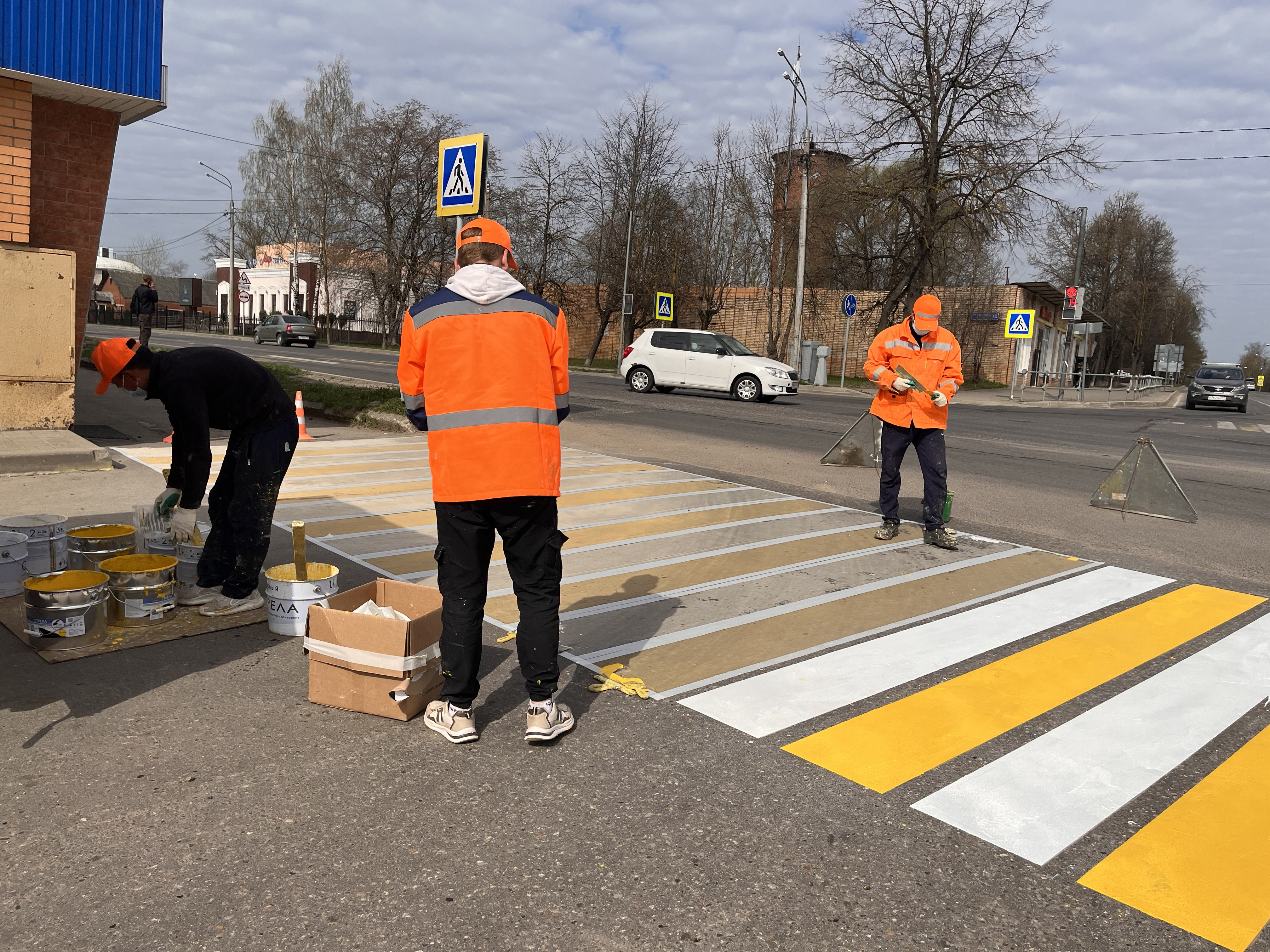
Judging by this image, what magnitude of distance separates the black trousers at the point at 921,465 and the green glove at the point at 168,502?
4.86 meters

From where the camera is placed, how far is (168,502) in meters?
4.75

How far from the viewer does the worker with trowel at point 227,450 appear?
14.2 ft

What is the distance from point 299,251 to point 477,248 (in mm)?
64632

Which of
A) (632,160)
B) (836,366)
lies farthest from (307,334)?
(836,366)

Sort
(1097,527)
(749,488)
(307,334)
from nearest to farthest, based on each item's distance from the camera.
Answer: (1097,527)
(749,488)
(307,334)

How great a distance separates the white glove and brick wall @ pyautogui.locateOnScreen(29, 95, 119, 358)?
21.6ft

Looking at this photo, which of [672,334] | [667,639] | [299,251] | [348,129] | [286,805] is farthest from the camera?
[299,251]

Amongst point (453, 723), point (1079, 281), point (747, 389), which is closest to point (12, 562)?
point (453, 723)

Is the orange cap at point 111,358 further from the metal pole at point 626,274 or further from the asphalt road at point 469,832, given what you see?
the metal pole at point 626,274

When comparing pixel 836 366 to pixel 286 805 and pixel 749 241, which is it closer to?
pixel 749 241

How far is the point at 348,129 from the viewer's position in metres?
55.2

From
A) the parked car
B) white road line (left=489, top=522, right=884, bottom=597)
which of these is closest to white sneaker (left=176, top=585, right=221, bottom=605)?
white road line (left=489, top=522, right=884, bottom=597)

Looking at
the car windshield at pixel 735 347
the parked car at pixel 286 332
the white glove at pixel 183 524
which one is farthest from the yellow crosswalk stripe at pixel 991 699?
the parked car at pixel 286 332

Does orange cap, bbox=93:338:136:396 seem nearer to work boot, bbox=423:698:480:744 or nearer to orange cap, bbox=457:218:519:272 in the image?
orange cap, bbox=457:218:519:272
